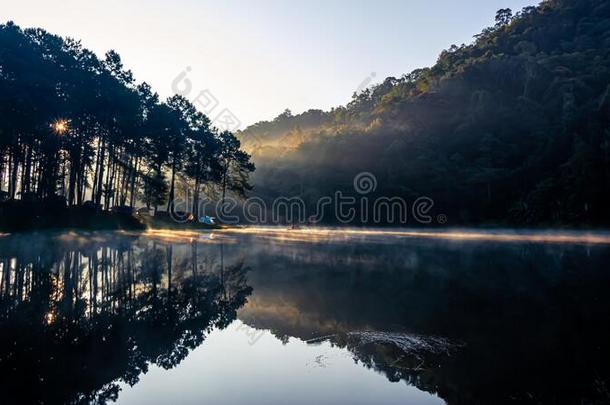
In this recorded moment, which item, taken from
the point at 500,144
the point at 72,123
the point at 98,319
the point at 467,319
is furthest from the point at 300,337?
the point at 500,144

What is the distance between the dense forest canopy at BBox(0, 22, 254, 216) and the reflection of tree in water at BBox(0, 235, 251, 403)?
2377 cm

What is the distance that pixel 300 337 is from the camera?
7953 mm

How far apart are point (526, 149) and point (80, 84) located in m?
76.8

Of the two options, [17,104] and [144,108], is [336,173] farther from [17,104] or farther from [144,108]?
[17,104]

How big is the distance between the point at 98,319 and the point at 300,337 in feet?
12.8

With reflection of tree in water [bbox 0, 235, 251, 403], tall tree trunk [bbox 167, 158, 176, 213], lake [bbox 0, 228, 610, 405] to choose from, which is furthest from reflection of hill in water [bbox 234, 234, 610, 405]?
tall tree trunk [bbox 167, 158, 176, 213]

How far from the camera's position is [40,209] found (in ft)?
113

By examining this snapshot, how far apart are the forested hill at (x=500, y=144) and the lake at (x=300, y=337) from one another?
60271 millimetres

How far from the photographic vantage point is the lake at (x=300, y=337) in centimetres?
539

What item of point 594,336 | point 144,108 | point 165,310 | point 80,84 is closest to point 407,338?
point 594,336

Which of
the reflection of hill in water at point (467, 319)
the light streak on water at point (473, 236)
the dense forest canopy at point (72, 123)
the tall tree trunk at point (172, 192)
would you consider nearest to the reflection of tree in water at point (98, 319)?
the reflection of hill in water at point (467, 319)
